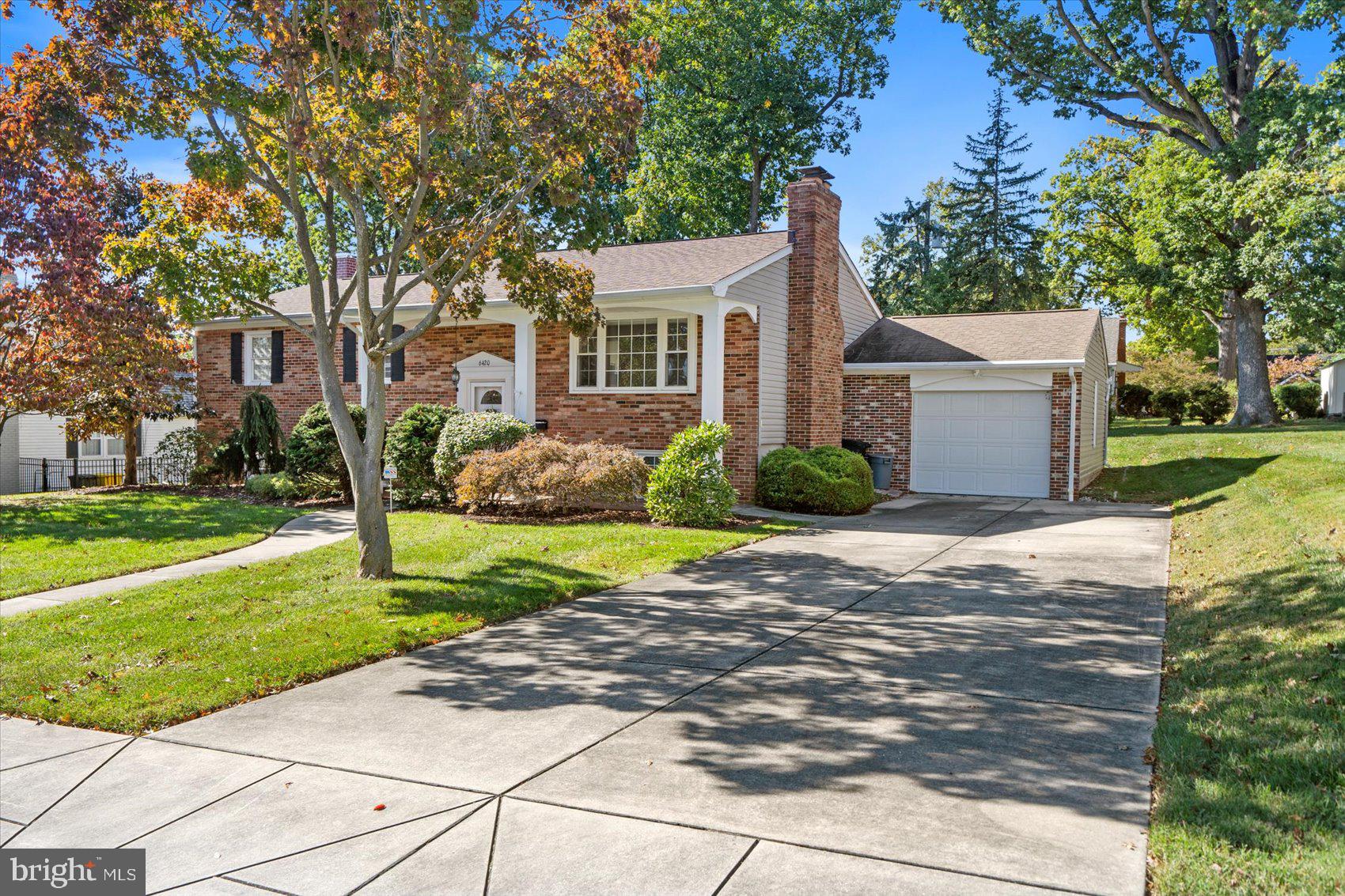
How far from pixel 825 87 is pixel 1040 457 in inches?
861

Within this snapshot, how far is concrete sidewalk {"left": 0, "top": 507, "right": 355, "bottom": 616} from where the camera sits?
29.2 feet

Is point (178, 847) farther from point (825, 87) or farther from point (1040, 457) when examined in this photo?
point (825, 87)

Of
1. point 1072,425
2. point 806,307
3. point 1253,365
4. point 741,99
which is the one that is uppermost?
point 741,99

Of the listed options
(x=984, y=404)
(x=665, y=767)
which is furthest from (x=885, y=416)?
(x=665, y=767)

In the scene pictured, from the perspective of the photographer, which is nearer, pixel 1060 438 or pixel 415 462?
pixel 415 462

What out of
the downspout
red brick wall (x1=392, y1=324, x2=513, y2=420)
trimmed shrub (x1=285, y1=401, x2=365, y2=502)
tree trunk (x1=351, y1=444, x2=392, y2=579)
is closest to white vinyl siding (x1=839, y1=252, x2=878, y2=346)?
the downspout

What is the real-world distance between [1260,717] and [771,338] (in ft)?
41.3

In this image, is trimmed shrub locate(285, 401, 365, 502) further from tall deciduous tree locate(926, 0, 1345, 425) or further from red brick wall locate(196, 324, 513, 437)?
tall deciduous tree locate(926, 0, 1345, 425)

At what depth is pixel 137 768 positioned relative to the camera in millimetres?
4816

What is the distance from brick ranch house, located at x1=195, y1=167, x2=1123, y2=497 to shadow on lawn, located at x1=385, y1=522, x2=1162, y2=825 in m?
7.04

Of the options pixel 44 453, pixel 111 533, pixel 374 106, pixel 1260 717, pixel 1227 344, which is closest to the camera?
pixel 1260 717

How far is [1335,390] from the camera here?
38469 mm

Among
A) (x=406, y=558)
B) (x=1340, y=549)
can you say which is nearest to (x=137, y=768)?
(x=406, y=558)

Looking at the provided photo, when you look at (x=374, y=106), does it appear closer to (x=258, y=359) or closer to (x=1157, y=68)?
(x=258, y=359)
